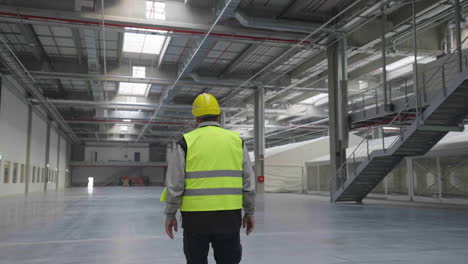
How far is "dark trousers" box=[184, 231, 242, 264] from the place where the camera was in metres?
3.25

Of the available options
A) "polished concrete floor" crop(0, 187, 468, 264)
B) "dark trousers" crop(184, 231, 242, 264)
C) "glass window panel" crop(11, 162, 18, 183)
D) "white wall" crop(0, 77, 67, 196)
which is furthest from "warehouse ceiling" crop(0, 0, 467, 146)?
"dark trousers" crop(184, 231, 242, 264)

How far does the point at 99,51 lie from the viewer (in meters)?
24.0

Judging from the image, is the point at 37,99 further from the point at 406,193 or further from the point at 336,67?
the point at 406,193

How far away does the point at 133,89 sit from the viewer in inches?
1276

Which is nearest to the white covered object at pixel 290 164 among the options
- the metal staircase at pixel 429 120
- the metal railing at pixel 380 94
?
the metal railing at pixel 380 94

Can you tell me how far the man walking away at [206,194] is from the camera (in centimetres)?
324

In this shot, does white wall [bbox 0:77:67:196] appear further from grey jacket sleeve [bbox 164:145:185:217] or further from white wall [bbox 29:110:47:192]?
grey jacket sleeve [bbox 164:145:185:217]

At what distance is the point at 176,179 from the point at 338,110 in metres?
17.9

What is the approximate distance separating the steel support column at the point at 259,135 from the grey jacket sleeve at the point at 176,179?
26.5 m

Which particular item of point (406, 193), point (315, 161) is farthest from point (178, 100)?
point (406, 193)

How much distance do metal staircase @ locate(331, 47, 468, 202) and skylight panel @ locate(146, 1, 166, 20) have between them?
10620 mm

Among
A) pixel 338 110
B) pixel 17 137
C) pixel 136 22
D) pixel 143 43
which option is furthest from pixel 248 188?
pixel 17 137

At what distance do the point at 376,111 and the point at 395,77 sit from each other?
9.05 m

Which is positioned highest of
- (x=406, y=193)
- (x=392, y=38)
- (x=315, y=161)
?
(x=392, y=38)
